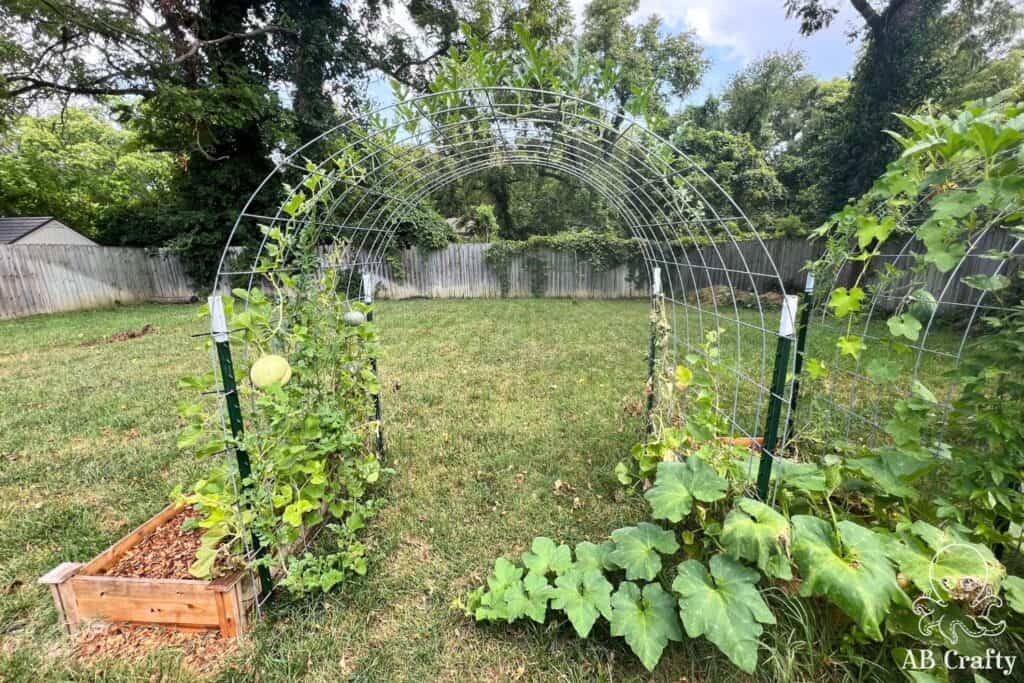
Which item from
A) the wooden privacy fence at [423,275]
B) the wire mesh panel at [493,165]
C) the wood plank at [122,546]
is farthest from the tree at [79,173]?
the wood plank at [122,546]

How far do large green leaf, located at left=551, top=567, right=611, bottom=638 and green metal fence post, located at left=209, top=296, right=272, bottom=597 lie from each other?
1.18m

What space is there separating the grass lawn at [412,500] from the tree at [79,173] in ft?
30.4

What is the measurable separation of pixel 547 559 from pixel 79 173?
2101cm

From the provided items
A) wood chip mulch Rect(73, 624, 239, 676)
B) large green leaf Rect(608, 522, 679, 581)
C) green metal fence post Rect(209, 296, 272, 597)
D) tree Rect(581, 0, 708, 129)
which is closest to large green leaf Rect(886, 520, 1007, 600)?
large green leaf Rect(608, 522, 679, 581)

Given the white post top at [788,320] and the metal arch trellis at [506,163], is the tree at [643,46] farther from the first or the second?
the white post top at [788,320]

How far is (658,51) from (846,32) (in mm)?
7319

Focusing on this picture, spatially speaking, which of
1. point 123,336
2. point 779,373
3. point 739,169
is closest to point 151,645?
point 779,373

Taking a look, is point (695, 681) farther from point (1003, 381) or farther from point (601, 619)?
point (1003, 381)

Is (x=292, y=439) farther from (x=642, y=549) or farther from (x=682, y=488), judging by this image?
(x=682, y=488)

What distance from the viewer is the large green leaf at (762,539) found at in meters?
1.19

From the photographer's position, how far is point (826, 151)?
10.8m

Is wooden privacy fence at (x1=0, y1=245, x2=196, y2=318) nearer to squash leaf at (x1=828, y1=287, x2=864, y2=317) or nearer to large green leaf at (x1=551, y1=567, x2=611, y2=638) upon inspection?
large green leaf at (x1=551, y1=567, x2=611, y2=638)

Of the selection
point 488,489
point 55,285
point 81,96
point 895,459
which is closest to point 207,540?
point 488,489

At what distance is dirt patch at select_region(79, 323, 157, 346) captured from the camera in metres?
5.87
